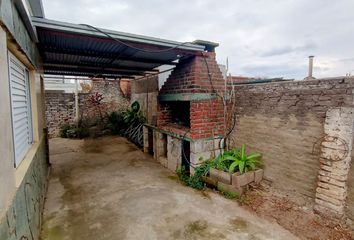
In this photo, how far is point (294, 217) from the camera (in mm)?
3285

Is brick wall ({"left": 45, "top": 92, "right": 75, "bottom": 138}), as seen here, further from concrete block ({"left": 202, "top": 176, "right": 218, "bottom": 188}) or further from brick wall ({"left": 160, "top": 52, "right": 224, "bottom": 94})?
concrete block ({"left": 202, "top": 176, "right": 218, "bottom": 188})

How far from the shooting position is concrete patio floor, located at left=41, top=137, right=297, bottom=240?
2961mm

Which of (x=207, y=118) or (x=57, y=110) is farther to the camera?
(x=57, y=110)

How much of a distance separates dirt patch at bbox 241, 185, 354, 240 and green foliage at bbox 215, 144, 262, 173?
464 mm

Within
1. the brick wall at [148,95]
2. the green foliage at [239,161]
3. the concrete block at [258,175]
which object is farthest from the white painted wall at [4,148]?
the brick wall at [148,95]

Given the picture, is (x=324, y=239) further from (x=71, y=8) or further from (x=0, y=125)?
(x=71, y=8)

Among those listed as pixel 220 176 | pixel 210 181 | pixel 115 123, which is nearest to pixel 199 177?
pixel 210 181

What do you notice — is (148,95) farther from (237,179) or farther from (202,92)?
(237,179)

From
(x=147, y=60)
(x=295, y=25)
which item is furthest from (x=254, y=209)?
(x=295, y=25)

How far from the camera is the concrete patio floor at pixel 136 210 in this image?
2.96m

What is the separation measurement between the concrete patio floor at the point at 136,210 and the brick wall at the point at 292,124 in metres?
1.04

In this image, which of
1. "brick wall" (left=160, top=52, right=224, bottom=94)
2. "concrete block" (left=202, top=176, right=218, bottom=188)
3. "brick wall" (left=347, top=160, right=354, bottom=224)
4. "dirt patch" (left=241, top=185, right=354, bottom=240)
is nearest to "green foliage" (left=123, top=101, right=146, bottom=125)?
"brick wall" (left=160, top=52, right=224, bottom=94)

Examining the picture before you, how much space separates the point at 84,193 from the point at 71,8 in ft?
11.8

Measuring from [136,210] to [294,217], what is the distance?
8.70 feet
